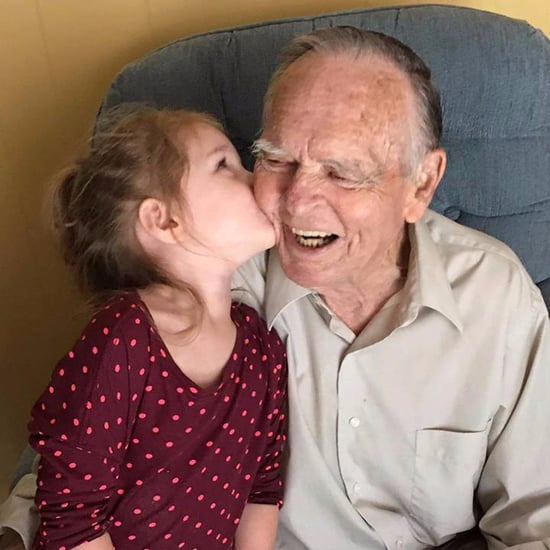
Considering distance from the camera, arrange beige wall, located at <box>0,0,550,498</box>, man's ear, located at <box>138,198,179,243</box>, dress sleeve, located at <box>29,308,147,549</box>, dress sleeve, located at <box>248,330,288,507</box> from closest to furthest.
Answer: dress sleeve, located at <box>29,308,147,549</box>, man's ear, located at <box>138,198,179,243</box>, dress sleeve, located at <box>248,330,288,507</box>, beige wall, located at <box>0,0,550,498</box>

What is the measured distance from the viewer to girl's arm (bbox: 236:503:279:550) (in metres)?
1.39

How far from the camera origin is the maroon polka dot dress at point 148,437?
1.16m

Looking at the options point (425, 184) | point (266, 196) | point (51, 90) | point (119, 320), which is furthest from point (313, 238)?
point (51, 90)

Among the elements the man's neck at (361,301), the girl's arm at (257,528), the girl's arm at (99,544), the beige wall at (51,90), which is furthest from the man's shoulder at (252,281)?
the beige wall at (51,90)

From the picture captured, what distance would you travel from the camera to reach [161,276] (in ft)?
4.28

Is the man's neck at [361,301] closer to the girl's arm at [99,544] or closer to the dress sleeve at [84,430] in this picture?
the dress sleeve at [84,430]

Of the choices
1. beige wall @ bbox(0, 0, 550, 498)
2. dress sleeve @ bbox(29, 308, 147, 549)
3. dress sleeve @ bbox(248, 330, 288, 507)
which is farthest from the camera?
beige wall @ bbox(0, 0, 550, 498)

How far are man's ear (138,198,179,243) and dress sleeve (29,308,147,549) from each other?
0.17 metres

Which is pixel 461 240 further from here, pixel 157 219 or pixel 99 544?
pixel 99 544

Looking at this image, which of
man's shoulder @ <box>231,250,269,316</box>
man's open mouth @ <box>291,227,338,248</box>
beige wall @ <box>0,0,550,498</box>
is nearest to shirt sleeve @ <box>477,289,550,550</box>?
man's open mouth @ <box>291,227,338,248</box>

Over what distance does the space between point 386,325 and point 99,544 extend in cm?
Answer: 54

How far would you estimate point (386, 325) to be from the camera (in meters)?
1.34

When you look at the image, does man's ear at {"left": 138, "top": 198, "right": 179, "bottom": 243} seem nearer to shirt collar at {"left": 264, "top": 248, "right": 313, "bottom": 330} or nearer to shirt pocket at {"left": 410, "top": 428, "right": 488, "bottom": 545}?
shirt collar at {"left": 264, "top": 248, "right": 313, "bottom": 330}

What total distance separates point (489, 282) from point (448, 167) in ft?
0.92
